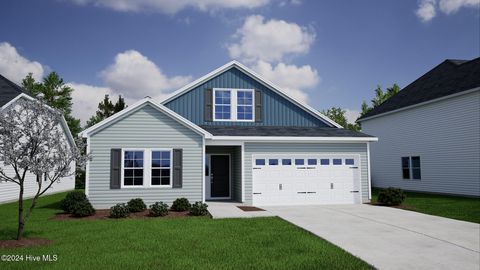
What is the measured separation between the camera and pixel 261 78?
18.7 metres

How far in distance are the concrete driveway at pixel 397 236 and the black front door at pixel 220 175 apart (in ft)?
16.4

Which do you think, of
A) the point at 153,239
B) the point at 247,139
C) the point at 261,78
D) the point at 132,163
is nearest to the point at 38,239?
the point at 153,239

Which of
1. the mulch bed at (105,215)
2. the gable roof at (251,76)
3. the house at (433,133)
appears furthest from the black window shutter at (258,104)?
the house at (433,133)

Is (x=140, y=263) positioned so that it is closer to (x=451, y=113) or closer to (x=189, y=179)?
(x=189, y=179)

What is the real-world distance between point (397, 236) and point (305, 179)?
7.52 metres

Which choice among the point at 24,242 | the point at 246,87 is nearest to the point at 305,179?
the point at 246,87

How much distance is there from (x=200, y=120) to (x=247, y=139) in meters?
3.38

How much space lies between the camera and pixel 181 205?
1393 cm

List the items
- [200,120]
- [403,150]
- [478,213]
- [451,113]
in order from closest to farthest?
1. [478,213]
2. [200,120]
3. [451,113]
4. [403,150]

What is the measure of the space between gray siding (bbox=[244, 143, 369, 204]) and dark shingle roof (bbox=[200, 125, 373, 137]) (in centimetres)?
47

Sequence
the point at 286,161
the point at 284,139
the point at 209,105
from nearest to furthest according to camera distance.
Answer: the point at 284,139 → the point at 286,161 → the point at 209,105

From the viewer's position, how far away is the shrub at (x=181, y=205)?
13922 mm

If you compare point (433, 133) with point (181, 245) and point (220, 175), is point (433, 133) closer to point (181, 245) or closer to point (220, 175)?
point (220, 175)

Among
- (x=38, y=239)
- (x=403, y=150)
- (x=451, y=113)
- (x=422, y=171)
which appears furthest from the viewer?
(x=403, y=150)
